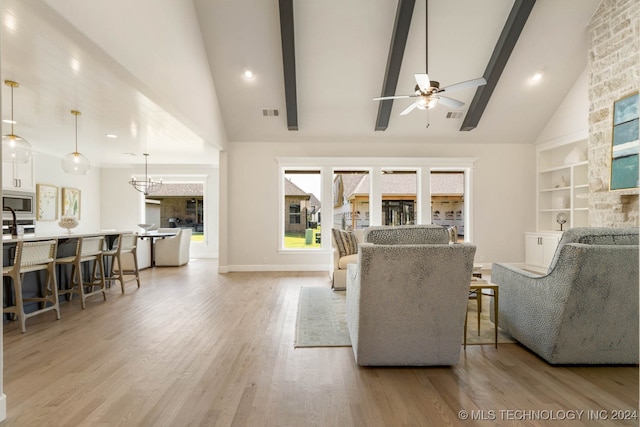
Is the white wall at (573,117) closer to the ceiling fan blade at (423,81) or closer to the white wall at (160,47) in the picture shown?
the ceiling fan blade at (423,81)

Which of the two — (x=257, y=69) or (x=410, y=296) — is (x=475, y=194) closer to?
(x=257, y=69)

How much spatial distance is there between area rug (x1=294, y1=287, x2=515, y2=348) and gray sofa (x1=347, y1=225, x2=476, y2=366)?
24.9 inches

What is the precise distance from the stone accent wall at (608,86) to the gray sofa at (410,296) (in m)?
3.53

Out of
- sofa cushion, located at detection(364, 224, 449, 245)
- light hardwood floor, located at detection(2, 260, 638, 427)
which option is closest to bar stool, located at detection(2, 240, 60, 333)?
light hardwood floor, located at detection(2, 260, 638, 427)

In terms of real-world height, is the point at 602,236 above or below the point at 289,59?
below

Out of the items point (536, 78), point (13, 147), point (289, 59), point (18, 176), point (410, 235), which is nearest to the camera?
point (410, 235)

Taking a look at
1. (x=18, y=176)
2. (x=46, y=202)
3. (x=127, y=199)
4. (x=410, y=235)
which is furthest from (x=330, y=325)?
(x=127, y=199)

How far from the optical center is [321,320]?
3.67 m

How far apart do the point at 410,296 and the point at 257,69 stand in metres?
4.66

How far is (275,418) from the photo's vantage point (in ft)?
6.30

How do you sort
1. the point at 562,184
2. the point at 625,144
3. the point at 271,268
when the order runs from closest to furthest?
the point at 625,144
the point at 562,184
the point at 271,268

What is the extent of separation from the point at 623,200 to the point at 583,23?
2.80m

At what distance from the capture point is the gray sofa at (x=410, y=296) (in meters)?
2.33

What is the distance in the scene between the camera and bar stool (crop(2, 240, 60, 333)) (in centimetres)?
328
